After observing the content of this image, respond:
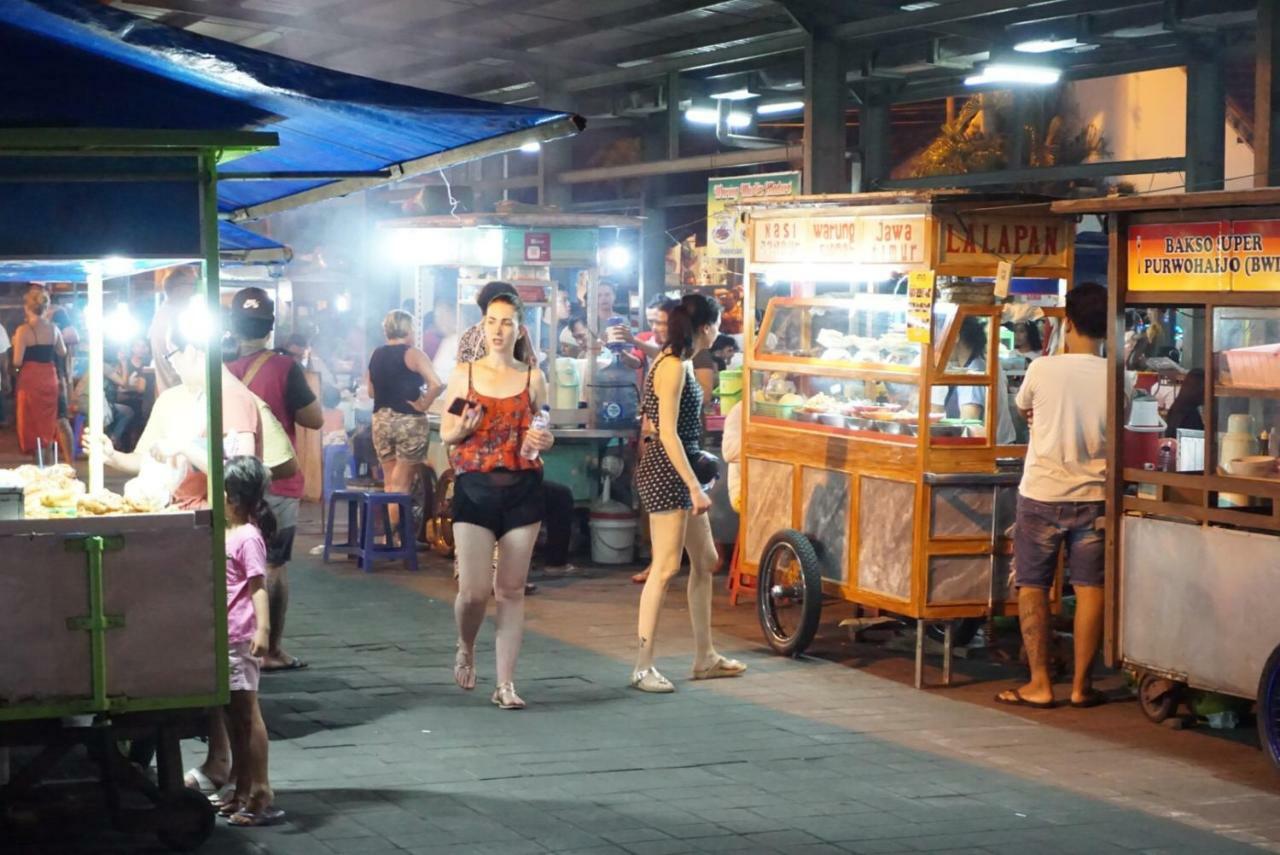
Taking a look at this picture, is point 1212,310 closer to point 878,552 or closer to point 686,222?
point 878,552

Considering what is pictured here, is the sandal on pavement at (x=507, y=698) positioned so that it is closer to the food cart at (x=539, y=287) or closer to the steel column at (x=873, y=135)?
the food cart at (x=539, y=287)

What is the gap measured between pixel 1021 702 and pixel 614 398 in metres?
5.34

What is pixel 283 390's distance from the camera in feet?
28.8

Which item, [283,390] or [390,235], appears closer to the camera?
[283,390]

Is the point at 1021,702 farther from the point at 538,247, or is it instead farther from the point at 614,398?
the point at 538,247

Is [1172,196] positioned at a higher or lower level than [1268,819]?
higher

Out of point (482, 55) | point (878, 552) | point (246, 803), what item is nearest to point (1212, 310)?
point (878, 552)

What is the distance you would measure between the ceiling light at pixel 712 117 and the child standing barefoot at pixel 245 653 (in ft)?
41.5

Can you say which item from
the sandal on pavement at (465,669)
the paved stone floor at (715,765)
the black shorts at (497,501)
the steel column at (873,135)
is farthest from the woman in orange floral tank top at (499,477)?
the steel column at (873,135)

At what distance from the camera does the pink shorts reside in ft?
19.0

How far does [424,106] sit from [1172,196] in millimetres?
3310

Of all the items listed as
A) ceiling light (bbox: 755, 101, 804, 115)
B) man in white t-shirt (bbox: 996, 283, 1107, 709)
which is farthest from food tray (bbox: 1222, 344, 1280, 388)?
ceiling light (bbox: 755, 101, 804, 115)

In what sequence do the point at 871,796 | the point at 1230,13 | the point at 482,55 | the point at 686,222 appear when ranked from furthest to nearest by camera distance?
the point at 686,222
the point at 482,55
the point at 1230,13
the point at 871,796

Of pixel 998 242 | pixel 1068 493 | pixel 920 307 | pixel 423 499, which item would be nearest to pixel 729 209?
pixel 423 499
